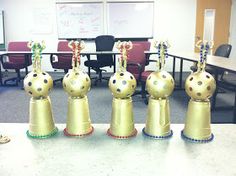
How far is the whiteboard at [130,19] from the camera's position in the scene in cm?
628

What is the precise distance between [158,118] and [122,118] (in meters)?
0.11

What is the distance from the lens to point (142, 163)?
632 millimetres

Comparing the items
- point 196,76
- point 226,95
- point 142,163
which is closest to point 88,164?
point 142,163

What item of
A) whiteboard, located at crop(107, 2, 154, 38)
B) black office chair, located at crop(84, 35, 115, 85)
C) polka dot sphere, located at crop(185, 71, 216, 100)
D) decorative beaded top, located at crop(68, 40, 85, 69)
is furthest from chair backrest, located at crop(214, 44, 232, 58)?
decorative beaded top, located at crop(68, 40, 85, 69)

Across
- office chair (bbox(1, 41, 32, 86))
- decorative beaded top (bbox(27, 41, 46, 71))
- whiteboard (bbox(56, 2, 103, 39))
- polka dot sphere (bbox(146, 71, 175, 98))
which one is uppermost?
whiteboard (bbox(56, 2, 103, 39))

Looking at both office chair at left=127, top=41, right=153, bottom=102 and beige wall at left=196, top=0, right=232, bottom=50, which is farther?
beige wall at left=196, top=0, right=232, bottom=50

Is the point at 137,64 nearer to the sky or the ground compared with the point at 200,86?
nearer to the ground

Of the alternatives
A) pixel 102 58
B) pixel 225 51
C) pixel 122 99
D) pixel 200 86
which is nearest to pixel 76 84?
pixel 122 99

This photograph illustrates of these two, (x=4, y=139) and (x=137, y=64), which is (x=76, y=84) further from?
(x=137, y=64)

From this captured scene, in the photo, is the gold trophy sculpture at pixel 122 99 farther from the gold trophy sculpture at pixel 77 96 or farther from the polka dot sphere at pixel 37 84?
the polka dot sphere at pixel 37 84

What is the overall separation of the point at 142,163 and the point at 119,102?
8.2 inches

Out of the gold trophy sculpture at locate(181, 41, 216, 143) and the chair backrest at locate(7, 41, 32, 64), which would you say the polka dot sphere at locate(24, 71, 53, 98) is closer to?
the gold trophy sculpture at locate(181, 41, 216, 143)

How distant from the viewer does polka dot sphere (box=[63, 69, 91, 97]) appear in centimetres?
75

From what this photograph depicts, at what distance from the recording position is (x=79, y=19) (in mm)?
6344
